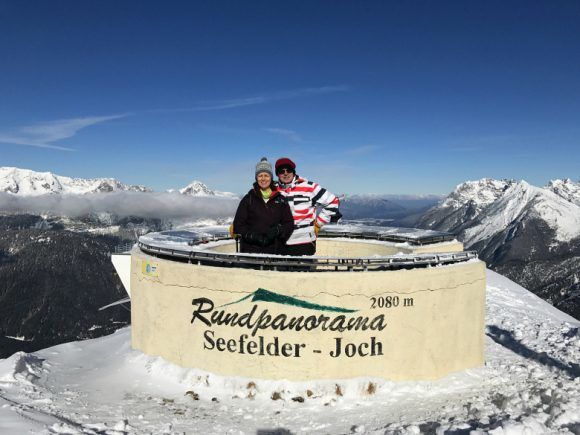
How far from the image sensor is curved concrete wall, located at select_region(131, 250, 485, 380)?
1107 cm

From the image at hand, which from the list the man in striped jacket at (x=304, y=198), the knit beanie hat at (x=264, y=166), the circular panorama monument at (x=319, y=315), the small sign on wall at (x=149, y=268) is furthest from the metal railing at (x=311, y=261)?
the knit beanie hat at (x=264, y=166)

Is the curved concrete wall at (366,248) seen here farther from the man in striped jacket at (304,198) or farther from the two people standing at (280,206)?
the man in striped jacket at (304,198)

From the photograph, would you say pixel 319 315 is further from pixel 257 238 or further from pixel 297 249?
pixel 257 238

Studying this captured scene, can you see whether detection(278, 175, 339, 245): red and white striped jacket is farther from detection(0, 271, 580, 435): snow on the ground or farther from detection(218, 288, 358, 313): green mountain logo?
detection(0, 271, 580, 435): snow on the ground

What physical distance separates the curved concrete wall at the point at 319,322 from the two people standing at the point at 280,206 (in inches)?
44.2

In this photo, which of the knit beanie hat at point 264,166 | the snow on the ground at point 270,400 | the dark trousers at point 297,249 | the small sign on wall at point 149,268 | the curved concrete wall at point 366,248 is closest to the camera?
the snow on the ground at point 270,400

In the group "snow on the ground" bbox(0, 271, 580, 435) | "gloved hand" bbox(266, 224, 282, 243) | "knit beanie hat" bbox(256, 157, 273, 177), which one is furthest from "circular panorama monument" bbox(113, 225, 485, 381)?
"knit beanie hat" bbox(256, 157, 273, 177)

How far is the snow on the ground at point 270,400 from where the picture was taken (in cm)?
863

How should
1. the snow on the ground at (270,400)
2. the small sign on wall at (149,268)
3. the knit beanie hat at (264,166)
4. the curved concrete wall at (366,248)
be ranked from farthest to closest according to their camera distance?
the curved concrete wall at (366,248) → the small sign on wall at (149,268) → the knit beanie hat at (264,166) → the snow on the ground at (270,400)

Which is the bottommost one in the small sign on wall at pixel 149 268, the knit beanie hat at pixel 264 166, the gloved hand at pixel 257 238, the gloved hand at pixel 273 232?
the small sign on wall at pixel 149 268

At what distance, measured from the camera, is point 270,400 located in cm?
1067

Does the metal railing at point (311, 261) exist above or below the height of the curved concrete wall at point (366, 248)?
above

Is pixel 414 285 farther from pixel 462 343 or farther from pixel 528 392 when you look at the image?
pixel 528 392

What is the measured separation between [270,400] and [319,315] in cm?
234
